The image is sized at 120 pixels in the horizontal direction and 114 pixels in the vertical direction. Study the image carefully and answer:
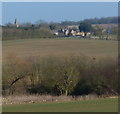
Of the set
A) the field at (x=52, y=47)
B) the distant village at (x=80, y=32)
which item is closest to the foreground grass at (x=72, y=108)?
the field at (x=52, y=47)

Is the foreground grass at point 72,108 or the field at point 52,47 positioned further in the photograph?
the field at point 52,47

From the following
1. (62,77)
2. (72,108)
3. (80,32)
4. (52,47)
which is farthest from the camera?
(80,32)

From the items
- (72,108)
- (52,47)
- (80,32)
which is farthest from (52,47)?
(72,108)

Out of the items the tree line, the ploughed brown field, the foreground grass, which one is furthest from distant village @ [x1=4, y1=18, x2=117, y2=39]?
the foreground grass

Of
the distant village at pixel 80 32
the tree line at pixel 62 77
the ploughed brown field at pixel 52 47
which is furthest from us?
the distant village at pixel 80 32

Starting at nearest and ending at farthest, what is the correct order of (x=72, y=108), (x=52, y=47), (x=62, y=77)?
(x=72, y=108), (x=62, y=77), (x=52, y=47)

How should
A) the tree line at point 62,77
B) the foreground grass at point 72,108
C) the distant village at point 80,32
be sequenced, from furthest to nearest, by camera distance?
the distant village at point 80,32 < the tree line at point 62,77 < the foreground grass at point 72,108

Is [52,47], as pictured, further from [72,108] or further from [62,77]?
[72,108]

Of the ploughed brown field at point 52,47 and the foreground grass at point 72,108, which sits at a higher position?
the foreground grass at point 72,108

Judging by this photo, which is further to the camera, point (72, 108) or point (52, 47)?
point (52, 47)

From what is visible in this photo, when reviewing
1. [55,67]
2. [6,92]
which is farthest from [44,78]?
[6,92]

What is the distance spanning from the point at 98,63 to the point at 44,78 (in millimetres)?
4232

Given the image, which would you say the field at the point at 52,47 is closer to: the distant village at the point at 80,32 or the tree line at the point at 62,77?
the distant village at the point at 80,32

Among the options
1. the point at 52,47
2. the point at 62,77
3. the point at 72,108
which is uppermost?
the point at 72,108
